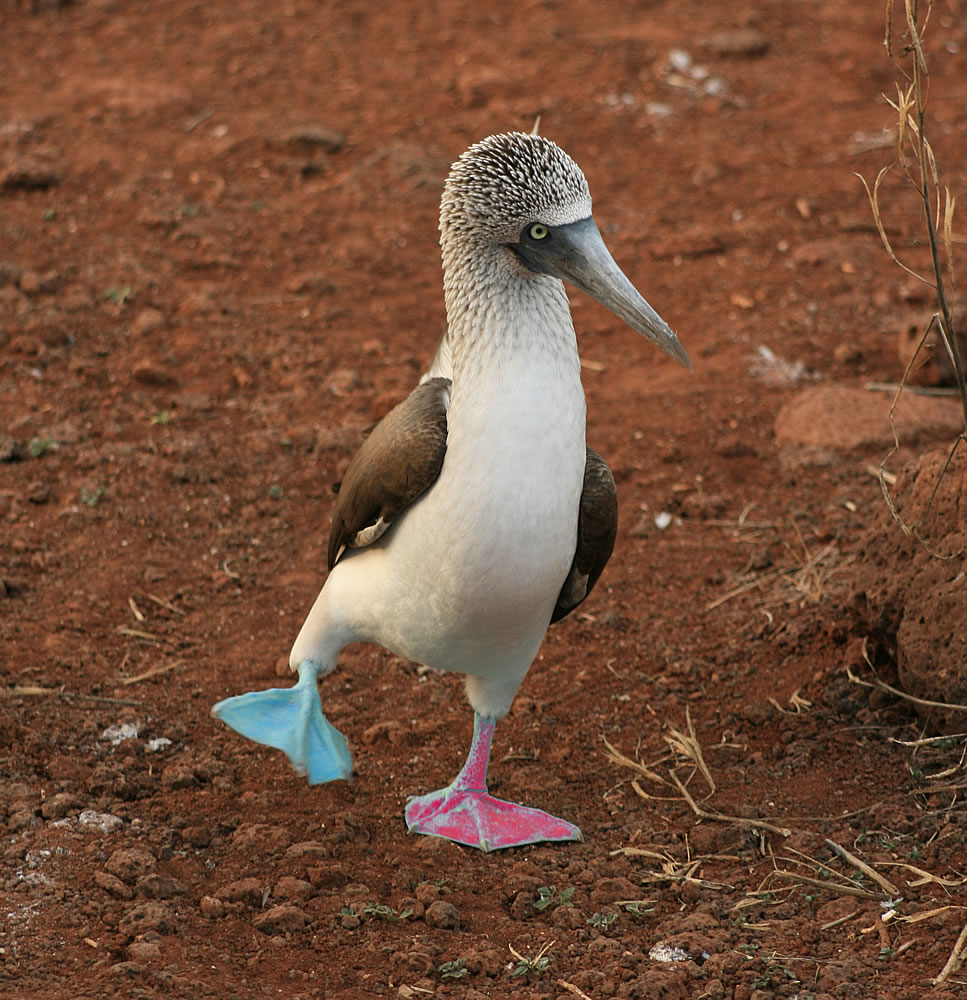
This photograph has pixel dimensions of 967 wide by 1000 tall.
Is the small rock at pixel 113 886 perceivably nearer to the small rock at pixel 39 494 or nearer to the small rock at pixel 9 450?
the small rock at pixel 39 494

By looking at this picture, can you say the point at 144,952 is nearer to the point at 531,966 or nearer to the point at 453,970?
the point at 453,970

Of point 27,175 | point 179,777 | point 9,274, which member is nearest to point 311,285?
point 9,274

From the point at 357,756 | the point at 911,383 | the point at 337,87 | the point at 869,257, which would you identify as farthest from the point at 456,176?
the point at 337,87

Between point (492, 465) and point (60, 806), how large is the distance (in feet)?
5.26

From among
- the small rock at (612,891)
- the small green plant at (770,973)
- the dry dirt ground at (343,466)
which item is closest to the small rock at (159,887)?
the dry dirt ground at (343,466)

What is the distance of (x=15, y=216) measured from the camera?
25.6 feet

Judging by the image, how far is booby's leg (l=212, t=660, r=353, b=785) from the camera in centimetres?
388

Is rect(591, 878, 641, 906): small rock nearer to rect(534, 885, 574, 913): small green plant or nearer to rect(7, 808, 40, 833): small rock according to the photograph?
rect(534, 885, 574, 913): small green plant

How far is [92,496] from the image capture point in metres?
5.68

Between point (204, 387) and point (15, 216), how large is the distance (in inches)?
83.0

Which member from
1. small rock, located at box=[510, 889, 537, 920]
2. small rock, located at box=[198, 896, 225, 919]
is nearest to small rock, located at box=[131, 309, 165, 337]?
small rock, located at box=[198, 896, 225, 919]

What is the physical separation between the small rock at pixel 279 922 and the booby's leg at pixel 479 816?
25.1 inches

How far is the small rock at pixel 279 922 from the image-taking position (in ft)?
11.7

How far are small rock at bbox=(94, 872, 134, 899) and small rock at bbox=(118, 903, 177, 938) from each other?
0.08 m
